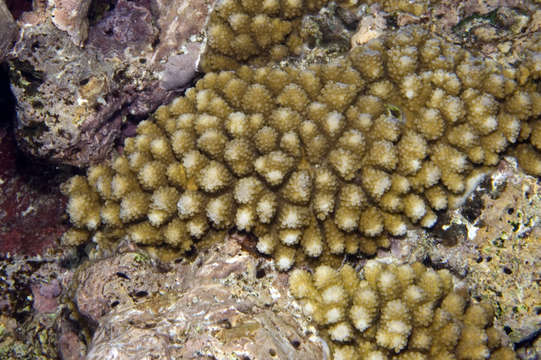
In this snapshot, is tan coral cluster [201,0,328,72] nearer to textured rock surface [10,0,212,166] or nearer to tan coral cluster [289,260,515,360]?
textured rock surface [10,0,212,166]

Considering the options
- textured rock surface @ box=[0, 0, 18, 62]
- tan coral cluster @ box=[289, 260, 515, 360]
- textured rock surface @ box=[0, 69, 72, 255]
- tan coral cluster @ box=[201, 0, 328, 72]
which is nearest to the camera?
tan coral cluster @ box=[289, 260, 515, 360]

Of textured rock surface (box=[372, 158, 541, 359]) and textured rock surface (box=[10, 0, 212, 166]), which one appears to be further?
textured rock surface (box=[10, 0, 212, 166])

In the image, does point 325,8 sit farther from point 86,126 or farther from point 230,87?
point 86,126

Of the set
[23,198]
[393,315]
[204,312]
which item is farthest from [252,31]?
[23,198]

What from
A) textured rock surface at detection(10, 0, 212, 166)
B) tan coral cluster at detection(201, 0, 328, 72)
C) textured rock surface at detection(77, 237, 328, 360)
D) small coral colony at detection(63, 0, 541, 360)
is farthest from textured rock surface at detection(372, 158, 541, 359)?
textured rock surface at detection(10, 0, 212, 166)

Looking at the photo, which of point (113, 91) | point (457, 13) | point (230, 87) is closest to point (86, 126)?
point (113, 91)

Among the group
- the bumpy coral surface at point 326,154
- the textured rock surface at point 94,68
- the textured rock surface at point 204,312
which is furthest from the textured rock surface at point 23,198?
the textured rock surface at point 204,312
